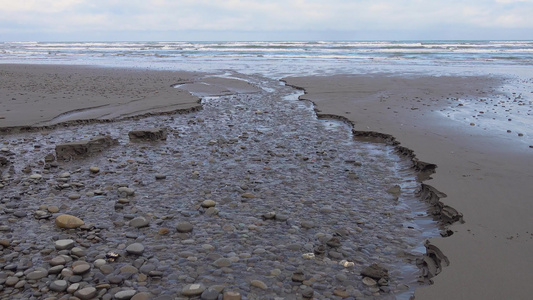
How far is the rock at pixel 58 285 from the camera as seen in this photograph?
2.79m

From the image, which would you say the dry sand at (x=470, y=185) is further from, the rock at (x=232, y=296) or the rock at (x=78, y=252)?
the rock at (x=78, y=252)

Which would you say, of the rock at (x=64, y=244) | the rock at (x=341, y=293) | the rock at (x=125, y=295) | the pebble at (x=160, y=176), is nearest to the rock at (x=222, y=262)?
the rock at (x=125, y=295)

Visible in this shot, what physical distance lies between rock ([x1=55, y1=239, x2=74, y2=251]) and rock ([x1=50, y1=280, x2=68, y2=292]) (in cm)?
56

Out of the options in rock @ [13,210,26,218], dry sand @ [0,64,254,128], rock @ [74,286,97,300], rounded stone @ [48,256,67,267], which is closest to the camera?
rock @ [74,286,97,300]

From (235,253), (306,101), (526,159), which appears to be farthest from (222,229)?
(306,101)

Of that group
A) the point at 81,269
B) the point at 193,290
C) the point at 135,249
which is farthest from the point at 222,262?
the point at 81,269

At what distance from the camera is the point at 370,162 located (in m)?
5.94

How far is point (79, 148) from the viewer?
625 cm

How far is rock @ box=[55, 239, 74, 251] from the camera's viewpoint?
3.37 m

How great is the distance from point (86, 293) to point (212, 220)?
1527 mm

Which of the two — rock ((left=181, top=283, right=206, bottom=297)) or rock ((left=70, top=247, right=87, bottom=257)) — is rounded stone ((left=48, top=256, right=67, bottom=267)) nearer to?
rock ((left=70, top=247, right=87, bottom=257))

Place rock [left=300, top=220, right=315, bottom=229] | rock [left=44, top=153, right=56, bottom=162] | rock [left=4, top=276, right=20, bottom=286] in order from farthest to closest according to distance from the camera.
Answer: rock [left=44, top=153, right=56, bottom=162] < rock [left=300, top=220, right=315, bottom=229] < rock [left=4, top=276, right=20, bottom=286]

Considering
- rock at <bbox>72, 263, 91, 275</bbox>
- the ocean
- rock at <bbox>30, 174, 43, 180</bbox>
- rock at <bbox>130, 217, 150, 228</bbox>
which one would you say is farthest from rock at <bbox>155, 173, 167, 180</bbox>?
the ocean

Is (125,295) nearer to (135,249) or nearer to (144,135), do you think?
(135,249)
